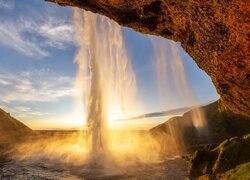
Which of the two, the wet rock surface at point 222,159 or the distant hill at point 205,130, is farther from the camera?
the distant hill at point 205,130

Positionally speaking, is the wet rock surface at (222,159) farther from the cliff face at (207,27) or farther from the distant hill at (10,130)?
the distant hill at (10,130)

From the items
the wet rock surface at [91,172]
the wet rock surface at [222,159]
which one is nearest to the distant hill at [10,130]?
the wet rock surface at [91,172]

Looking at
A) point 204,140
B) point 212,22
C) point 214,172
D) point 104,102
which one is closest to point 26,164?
point 104,102

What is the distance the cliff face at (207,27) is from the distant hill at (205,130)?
34.1 metres

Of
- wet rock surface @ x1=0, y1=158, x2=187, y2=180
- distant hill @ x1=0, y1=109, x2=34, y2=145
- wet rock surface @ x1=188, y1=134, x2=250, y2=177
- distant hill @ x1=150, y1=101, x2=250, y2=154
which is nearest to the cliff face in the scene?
wet rock surface @ x1=188, y1=134, x2=250, y2=177

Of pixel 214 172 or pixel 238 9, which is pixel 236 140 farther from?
pixel 238 9

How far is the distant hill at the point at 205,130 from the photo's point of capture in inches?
1956

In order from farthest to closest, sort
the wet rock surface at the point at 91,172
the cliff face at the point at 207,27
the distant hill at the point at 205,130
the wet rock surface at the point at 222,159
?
the distant hill at the point at 205,130 → the wet rock surface at the point at 91,172 → the wet rock surface at the point at 222,159 → the cliff face at the point at 207,27

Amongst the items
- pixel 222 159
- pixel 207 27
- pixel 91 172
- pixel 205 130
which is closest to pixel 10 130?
pixel 205 130

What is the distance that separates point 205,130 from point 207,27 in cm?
4656

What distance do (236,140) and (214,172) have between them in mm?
4024

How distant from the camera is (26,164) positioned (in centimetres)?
3081

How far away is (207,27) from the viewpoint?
970cm

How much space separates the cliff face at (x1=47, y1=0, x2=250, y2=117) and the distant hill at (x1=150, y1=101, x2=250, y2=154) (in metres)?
34.1
